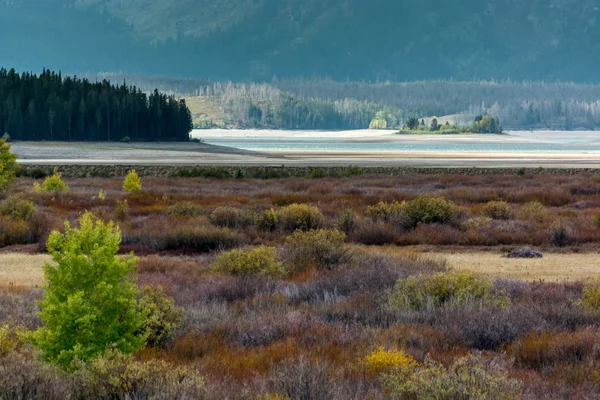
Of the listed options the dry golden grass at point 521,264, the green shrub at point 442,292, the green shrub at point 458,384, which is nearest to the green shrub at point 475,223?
the dry golden grass at point 521,264

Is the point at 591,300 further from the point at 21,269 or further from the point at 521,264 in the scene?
the point at 21,269

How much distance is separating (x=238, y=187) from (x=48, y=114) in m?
75.3

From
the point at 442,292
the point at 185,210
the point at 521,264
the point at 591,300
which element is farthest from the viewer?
the point at 185,210

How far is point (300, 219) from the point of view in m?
24.4

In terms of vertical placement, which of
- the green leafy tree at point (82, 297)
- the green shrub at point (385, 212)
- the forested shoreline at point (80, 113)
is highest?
the forested shoreline at point (80, 113)

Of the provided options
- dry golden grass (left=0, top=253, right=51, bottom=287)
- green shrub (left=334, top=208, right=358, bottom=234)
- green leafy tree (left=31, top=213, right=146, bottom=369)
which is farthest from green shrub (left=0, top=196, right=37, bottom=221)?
green leafy tree (left=31, top=213, right=146, bottom=369)

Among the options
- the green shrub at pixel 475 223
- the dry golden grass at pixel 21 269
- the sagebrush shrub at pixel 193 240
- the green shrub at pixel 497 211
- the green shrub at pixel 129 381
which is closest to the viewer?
the green shrub at pixel 129 381

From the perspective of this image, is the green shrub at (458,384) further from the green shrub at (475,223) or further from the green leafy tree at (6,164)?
the green leafy tree at (6,164)

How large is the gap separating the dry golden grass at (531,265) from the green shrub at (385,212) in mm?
4887

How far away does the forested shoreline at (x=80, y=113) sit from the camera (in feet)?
367

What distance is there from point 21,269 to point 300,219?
8990 mm

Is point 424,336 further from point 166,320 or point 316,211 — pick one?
point 316,211

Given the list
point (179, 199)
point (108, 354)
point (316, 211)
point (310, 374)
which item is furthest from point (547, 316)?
point (179, 199)

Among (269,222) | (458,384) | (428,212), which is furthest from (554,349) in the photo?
(428,212)
